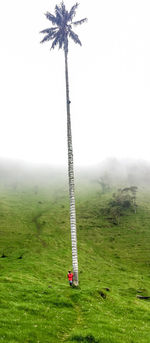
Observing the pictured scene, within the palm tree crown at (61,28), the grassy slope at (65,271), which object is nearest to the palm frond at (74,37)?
the palm tree crown at (61,28)

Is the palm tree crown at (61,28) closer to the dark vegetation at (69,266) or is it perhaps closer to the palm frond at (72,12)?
the palm frond at (72,12)

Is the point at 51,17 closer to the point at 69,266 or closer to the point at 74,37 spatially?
the point at 74,37

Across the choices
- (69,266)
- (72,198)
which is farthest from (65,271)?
(72,198)

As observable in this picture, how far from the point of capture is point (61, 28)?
3688cm

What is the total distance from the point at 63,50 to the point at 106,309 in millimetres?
38130

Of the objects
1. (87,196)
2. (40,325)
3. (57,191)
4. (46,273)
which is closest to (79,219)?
(87,196)

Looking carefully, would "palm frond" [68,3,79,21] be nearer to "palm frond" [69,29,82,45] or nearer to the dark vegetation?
"palm frond" [69,29,82,45]

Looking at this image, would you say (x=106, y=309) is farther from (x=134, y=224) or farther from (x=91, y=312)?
(x=134, y=224)

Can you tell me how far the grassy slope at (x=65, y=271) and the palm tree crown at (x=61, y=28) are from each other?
3635 cm

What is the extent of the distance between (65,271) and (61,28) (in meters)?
58.5

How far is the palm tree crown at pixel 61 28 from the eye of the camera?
3628cm

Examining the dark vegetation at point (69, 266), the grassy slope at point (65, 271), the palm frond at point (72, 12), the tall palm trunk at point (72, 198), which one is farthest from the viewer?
the palm frond at point (72, 12)

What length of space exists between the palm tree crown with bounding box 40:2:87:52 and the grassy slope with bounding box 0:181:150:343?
3635 centimetres

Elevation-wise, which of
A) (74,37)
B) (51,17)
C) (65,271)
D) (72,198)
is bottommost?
(65,271)
